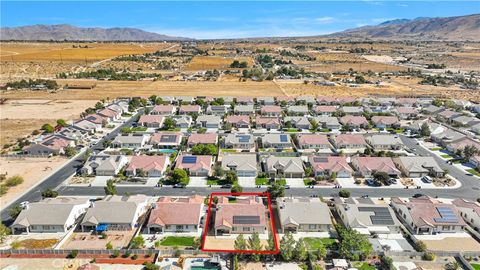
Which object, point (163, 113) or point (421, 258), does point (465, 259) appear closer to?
point (421, 258)

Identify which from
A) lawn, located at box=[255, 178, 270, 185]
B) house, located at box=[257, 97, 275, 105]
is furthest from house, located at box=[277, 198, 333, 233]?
house, located at box=[257, 97, 275, 105]

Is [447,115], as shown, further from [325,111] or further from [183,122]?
[183,122]

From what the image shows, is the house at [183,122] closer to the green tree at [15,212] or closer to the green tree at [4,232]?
the green tree at [15,212]

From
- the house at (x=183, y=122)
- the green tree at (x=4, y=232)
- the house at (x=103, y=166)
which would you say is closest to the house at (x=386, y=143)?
the house at (x=183, y=122)

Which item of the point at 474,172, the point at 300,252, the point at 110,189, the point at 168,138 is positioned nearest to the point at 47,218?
the point at 110,189

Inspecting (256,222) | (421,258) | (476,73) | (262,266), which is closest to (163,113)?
(256,222)
